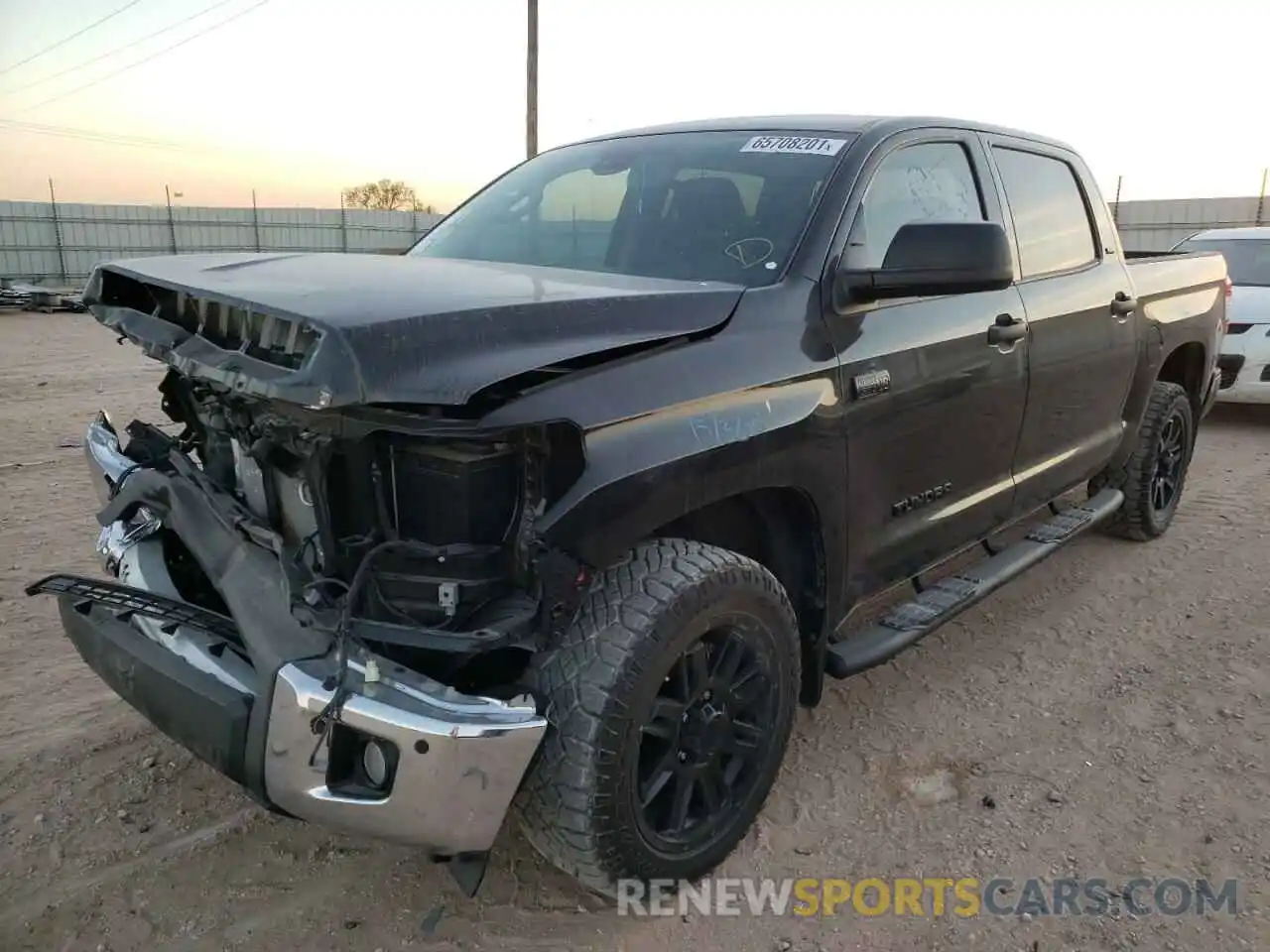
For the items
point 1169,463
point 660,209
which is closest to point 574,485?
point 660,209

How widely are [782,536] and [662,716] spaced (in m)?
0.71

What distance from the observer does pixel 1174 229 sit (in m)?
26.1

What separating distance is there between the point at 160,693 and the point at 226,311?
876 mm

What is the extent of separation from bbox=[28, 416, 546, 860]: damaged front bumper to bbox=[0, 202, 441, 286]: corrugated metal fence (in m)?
22.2

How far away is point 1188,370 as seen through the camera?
5.37m

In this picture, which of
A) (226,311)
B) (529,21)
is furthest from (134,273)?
(529,21)

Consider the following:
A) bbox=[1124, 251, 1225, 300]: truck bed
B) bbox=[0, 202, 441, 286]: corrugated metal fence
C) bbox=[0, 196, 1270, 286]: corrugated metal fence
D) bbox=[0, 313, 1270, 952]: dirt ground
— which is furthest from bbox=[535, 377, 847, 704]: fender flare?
bbox=[0, 196, 1270, 286]: corrugated metal fence

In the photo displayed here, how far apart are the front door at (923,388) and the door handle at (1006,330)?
1cm

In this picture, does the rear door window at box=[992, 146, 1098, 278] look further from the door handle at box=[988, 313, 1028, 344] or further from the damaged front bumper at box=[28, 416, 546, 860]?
the damaged front bumper at box=[28, 416, 546, 860]

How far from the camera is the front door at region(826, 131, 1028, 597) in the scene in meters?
2.83

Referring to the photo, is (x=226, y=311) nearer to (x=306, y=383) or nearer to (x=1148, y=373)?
(x=306, y=383)

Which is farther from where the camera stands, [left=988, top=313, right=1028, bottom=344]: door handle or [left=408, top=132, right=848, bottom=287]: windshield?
[left=988, top=313, right=1028, bottom=344]: door handle

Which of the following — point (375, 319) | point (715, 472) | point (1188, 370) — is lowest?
point (1188, 370)

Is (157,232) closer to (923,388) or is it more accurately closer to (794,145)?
(794,145)
